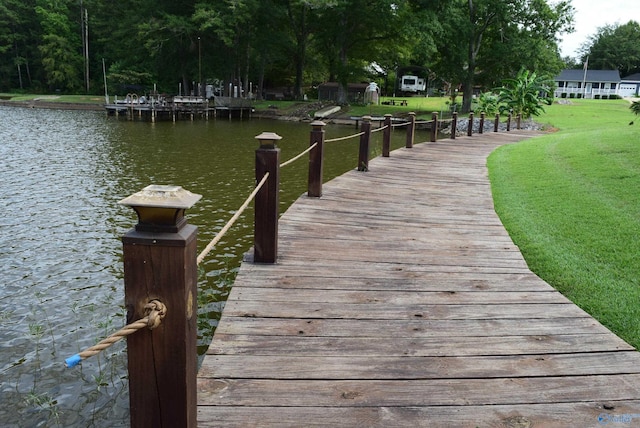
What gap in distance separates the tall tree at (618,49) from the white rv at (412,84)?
A: 4394cm

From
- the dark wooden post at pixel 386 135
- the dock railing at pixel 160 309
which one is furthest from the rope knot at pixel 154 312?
the dark wooden post at pixel 386 135

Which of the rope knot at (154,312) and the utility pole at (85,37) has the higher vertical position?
the utility pole at (85,37)

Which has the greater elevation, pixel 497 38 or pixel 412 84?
pixel 497 38

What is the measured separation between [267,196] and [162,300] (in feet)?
9.16

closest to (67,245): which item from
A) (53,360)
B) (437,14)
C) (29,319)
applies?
(29,319)

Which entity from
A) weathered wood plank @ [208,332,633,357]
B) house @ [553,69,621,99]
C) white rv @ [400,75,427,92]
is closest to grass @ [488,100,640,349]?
weathered wood plank @ [208,332,633,357]

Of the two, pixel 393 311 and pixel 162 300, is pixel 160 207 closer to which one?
pixel 162 300

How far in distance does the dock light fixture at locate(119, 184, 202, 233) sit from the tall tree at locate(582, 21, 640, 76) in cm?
10291

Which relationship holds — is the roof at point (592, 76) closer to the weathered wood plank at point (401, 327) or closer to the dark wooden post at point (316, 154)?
the dark wooden post at point (316, 154)

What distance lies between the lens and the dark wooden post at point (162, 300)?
1660 mm

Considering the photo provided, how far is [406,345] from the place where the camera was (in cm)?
319

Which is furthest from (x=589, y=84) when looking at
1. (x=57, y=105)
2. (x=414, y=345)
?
(x=414, y=345)

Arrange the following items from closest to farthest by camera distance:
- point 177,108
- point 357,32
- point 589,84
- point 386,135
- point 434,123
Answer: point 386,135 → point 434,123 → point 177,108 → point 357,32 → point 589,84

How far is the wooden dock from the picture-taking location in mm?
2545
